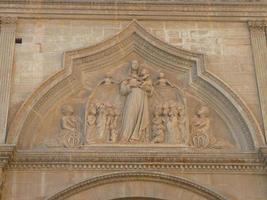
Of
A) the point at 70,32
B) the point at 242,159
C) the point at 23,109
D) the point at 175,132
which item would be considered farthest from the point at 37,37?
the point at 242,159

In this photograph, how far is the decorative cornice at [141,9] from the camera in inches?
542

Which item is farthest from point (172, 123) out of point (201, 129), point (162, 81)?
point (162, 81)

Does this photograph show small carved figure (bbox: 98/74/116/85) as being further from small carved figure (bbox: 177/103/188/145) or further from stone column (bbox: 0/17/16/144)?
stone column (bbox: 0/17/16/144)

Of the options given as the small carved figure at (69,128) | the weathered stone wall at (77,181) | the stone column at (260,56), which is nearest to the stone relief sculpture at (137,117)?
the small carved figure at (69,128)

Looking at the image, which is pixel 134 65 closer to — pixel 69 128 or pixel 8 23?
pixel 69 128

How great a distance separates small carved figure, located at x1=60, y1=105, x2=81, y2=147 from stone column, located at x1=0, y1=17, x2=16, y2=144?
1.16 m

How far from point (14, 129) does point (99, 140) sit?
165cm

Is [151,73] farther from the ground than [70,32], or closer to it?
closer to it

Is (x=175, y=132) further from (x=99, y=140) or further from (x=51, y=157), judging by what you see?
(x=51, y=157)

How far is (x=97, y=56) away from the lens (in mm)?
13281

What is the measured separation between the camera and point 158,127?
40.4ft

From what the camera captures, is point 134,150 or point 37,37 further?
point 37,37

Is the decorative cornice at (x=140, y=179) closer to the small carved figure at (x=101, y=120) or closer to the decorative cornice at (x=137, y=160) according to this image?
the decorative cornice at (x=137, y=160)

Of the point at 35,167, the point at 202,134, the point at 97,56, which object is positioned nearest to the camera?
the point at 35,167
